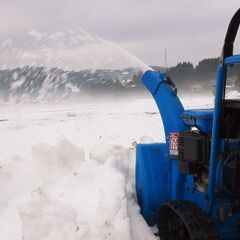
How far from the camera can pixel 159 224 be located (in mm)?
3568

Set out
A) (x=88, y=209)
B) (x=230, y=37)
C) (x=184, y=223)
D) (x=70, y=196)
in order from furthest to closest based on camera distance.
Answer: (x=70, y=196)
(x=88, y=209)
(x=184, y=223)
(x=230, y=37)

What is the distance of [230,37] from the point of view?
2873 millimetres

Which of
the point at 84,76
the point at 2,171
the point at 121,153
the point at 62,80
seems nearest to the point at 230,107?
the point at 121,153

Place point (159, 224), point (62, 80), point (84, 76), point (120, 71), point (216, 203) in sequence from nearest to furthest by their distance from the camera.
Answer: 1. point (216, 203)
2. point (159, 224)
3. point (120, 71)
4. point (84, 76)
5. point (62, 80)

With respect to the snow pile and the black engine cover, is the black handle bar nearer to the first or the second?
the black engine cover

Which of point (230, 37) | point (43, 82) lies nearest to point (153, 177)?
point (230, 37)

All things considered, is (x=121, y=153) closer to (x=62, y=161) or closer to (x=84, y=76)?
(x=62, y=161)

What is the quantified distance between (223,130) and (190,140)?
14.4 inches

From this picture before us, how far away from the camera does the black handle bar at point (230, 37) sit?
2.86 meters

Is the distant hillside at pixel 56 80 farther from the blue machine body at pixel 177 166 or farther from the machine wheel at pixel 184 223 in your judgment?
the machine wheel at pixel 184 223

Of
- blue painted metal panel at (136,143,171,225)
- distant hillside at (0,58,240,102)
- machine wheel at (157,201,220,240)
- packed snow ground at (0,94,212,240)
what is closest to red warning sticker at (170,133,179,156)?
blue painted metal panel at (136,143,171,225)

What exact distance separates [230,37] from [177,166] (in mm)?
1318

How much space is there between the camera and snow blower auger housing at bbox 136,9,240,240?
9.61 ft

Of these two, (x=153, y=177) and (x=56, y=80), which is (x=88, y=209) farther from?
(x=56, y=80)
